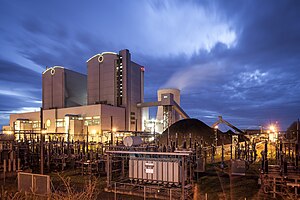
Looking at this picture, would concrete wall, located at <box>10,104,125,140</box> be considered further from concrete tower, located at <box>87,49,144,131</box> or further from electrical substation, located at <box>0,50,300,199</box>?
concrete tower, located at <box>87,49,144,131</box>

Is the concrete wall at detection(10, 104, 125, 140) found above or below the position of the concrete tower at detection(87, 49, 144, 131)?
below

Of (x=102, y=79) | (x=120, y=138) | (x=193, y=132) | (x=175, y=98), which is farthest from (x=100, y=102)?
(x=193, y=132)

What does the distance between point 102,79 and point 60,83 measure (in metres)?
13.9

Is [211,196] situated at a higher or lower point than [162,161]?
lower

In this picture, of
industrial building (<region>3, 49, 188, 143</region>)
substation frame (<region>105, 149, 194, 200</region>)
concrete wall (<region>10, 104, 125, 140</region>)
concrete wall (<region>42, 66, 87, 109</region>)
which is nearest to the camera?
substation frame (<region>105, 149, 194, 200</region>)

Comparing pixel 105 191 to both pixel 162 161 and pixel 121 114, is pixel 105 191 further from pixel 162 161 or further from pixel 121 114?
pixel 121 114

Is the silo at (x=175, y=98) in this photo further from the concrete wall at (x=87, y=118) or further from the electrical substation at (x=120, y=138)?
the concrete wall at (x=87, y=118)

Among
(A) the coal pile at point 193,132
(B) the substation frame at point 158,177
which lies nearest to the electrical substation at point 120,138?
(B) the substation frame at point 158,177

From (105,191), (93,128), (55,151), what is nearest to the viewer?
(105,191)

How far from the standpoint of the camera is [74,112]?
191 feet

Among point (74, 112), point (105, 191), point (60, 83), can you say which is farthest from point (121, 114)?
point (105, 191)

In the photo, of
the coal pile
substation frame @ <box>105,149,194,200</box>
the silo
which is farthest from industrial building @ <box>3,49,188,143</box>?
substation frame @ <box>105,149,194,200</box>

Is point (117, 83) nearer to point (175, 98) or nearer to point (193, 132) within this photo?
point (175, 98)

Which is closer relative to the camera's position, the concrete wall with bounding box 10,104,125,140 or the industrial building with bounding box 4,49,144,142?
the concrete wall with bounding box 10,104,125,140
